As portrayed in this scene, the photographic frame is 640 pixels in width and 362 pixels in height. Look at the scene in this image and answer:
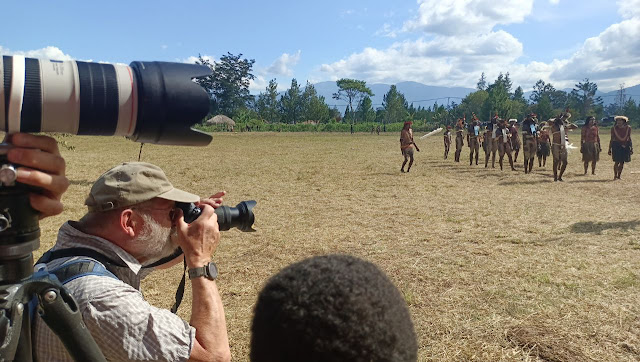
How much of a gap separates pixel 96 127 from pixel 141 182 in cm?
62

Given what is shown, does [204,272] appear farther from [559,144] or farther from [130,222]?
[559,144]

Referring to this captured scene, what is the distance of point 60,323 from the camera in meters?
1.35

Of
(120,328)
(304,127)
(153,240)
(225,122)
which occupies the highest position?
(225,122)

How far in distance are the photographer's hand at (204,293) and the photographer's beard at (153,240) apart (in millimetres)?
166

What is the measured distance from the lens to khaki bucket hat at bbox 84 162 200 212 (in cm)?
196

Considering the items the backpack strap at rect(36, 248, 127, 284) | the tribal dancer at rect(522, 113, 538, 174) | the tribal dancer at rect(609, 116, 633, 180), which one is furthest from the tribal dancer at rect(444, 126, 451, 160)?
the backpack strap at rect(36, 248, 127, 284)

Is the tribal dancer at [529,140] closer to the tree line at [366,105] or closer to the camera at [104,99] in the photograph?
the camera at [104,99]

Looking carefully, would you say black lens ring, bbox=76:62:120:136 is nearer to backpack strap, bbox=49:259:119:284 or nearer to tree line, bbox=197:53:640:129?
backpack strap, bbox=49:259:119:284

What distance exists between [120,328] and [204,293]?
1.08 feet

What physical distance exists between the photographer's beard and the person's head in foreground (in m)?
1.08

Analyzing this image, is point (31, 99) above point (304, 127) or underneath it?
underneath

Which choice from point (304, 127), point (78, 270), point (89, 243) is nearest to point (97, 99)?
point (78, 270)

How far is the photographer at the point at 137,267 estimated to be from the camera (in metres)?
1.71

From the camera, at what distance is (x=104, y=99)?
54.5 inches
